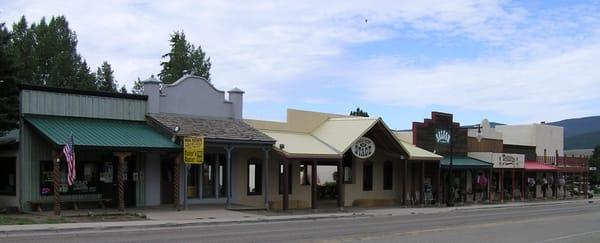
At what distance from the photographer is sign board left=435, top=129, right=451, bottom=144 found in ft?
142

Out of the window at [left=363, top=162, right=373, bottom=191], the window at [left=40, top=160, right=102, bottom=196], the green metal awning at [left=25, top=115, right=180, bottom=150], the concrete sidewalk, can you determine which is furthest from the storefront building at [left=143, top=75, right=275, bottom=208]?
the window at [left=363, top=162, right=373, bottom=191]

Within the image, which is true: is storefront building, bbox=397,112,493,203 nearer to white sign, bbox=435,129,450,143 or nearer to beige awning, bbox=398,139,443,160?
white sign, bbox=435,129,450,143

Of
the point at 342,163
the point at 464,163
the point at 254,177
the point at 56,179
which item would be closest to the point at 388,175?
the point at 342,163

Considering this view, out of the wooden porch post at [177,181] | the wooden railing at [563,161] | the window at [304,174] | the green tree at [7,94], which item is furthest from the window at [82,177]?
the wooden railing at [563,161]

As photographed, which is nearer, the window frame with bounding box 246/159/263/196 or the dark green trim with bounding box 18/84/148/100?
the dark green trim with bounding box 18/84/148/100

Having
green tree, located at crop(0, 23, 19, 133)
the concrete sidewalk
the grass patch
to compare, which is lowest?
the concrete sidewalk

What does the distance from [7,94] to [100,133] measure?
3.60 meters

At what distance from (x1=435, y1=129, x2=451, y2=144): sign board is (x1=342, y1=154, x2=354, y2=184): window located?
8070 millimetres

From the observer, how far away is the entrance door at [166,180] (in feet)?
94.7

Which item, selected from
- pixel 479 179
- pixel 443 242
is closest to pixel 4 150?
pixel 443 242

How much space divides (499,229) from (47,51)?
4194cm

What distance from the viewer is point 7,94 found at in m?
25.7

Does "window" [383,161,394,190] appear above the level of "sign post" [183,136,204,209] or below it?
below

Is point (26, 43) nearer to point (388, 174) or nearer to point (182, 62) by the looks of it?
point (182, 62)
